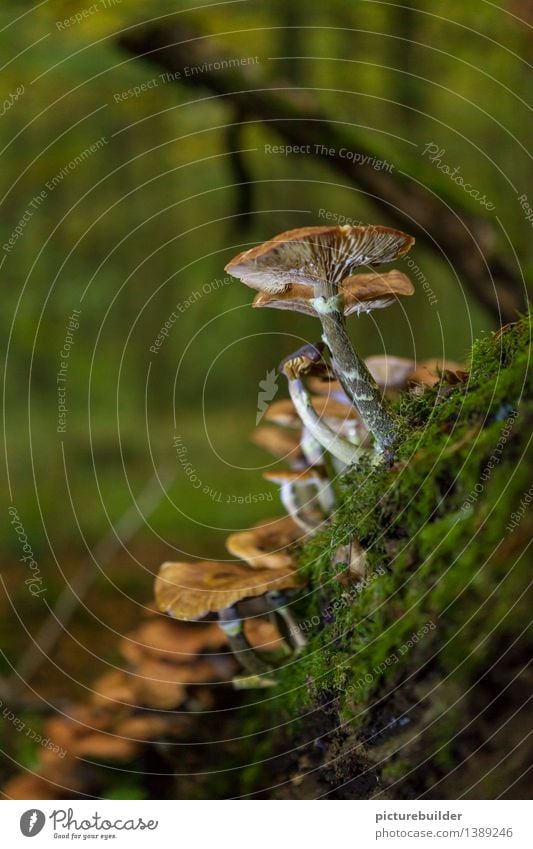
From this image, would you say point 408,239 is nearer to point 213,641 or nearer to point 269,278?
Answer: point 269,278

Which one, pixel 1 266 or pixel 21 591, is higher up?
pixel 1 266

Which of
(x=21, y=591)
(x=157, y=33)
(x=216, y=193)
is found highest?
(x=216, y=193)

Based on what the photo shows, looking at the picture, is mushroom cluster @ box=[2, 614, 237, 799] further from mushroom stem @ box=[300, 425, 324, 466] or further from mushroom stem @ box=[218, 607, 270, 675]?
mushroom stem @ box=[300, 425, 324, 466]

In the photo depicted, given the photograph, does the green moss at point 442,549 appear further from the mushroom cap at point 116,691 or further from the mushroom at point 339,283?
the mushroom cap at point 116,691

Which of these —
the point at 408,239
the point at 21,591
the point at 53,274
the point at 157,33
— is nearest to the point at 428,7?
the point at 157,33

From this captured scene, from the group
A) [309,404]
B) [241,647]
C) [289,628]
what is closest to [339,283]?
[309,404]

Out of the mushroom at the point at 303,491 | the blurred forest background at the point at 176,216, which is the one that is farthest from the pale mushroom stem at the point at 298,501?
the blurred forest background at the point at 176,216

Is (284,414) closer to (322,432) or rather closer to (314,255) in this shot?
(322,432)
